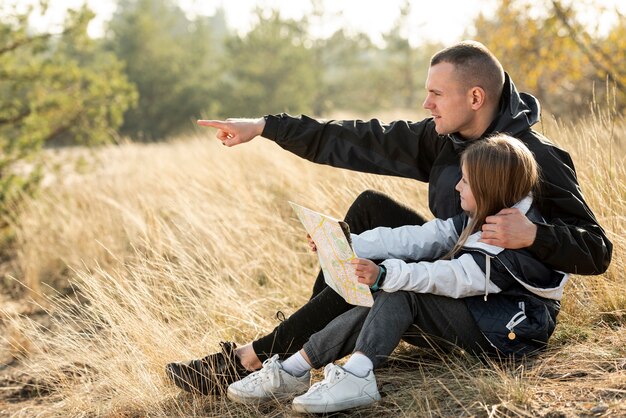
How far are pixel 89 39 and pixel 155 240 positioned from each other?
14.0 ft

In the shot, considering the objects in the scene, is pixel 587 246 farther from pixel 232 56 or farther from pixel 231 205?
pixel 232 56

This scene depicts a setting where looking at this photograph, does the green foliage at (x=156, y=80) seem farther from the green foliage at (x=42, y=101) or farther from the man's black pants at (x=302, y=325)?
the man's black pants at (x=302, y=325)

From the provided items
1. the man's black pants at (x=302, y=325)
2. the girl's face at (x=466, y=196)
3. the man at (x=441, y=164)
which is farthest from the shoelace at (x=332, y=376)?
the girl's face at (x=466, y=196)

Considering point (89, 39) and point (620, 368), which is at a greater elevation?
point (89, 39)

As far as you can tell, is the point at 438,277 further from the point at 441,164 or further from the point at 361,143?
the point at 361,143

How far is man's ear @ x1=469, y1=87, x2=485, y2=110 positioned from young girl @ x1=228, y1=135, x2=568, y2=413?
346 millimetres

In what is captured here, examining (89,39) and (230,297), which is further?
(89,39)

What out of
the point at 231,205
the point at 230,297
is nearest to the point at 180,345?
the point at 230,297

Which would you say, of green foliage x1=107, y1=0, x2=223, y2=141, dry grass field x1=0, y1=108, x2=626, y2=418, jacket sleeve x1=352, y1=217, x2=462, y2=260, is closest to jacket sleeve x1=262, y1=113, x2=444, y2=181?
jacket sleeve x1=352, y1=217, x2=462, y2=260

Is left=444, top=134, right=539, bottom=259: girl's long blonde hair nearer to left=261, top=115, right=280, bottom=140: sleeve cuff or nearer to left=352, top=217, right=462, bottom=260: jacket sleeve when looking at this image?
left=352, top=217, right=462, bottom=260: jacket sleeve

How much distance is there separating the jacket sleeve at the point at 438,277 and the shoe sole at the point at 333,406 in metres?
0.39

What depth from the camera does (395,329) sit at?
267 centimetres

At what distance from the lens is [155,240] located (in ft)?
14.9

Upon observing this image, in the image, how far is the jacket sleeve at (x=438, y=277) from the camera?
2.63 metres
